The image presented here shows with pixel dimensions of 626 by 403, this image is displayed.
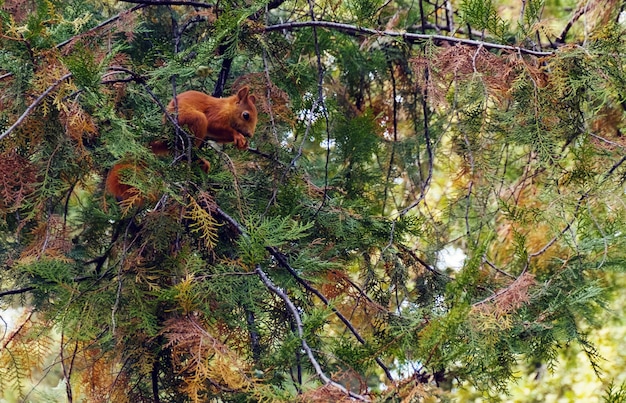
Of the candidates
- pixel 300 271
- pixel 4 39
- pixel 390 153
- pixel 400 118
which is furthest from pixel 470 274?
pixel 400 118

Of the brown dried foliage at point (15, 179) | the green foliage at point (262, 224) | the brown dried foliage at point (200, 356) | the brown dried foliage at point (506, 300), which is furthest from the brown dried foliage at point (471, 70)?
the brown dried foliage at point (15, 179)

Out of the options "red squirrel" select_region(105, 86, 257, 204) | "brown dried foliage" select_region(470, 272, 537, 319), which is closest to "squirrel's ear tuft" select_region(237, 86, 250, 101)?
"red squirrel" select_region(105, 86, 257, 204)

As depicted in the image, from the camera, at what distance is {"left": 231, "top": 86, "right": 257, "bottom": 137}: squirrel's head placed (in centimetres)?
311

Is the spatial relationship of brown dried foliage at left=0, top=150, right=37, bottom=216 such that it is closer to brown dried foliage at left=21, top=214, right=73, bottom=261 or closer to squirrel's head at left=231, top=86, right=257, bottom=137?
brown dried foliage at left=21, top=214, right=73, bottom=261

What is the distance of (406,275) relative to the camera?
3.37 meters

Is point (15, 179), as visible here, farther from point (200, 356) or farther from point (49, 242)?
point (200, 356)

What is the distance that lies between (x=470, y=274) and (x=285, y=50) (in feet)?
6.39

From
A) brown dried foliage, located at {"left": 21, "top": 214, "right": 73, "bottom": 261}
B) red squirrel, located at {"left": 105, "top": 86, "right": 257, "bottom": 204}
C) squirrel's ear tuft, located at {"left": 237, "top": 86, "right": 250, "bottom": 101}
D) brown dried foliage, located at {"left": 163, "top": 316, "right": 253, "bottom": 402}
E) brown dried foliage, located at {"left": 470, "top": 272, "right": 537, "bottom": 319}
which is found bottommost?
brown dried foliage, located at {"left": 163, "top": 316, "right": 253, "bottom": 402}

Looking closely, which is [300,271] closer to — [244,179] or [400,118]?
[244,179]

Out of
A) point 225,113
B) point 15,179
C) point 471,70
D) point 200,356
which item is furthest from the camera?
point 225,113

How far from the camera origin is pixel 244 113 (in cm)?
311

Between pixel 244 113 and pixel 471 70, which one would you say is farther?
pixel 244 113

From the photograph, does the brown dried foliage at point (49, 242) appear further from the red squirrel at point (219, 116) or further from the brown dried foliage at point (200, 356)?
the brown dried foliage at point (200, 356)

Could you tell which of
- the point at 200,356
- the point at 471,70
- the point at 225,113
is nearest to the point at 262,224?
the point at 200,356
